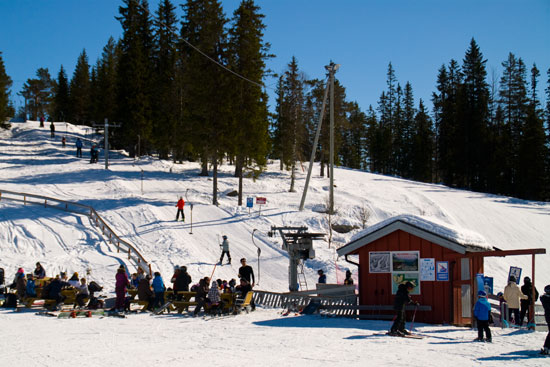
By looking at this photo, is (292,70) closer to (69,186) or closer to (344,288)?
(69,186)

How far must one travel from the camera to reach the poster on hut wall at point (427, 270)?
552 inches

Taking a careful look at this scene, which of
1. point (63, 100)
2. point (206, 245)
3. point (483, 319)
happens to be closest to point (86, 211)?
point (206, 245)

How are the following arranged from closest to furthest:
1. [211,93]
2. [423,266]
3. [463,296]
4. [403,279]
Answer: [463,296]
[423,266]
[403,279]
[211,93]

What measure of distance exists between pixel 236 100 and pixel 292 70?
55.0 ft

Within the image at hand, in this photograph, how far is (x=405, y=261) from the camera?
14617 mm

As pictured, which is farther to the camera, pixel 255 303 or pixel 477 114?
pixel 477 114

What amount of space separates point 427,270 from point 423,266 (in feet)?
0.55

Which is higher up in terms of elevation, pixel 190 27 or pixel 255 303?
pixel 190 27

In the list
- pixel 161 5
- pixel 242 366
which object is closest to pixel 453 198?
pixel 161 5

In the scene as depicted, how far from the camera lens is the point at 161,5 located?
5169cm

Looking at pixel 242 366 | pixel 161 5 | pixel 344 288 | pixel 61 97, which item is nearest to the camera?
pixel 242 366

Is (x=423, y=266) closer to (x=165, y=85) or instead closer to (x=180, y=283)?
(x=180, y=283)

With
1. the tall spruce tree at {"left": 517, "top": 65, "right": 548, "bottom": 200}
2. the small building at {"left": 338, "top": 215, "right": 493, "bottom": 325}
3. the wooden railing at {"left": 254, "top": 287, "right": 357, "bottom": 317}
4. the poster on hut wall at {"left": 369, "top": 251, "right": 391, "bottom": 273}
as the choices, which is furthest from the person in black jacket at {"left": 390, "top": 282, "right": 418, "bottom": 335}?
the tall spruce tree at {"left": 517, "top": 65, "right": 548, "bottom": 200}

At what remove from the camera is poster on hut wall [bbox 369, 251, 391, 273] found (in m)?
14.9
